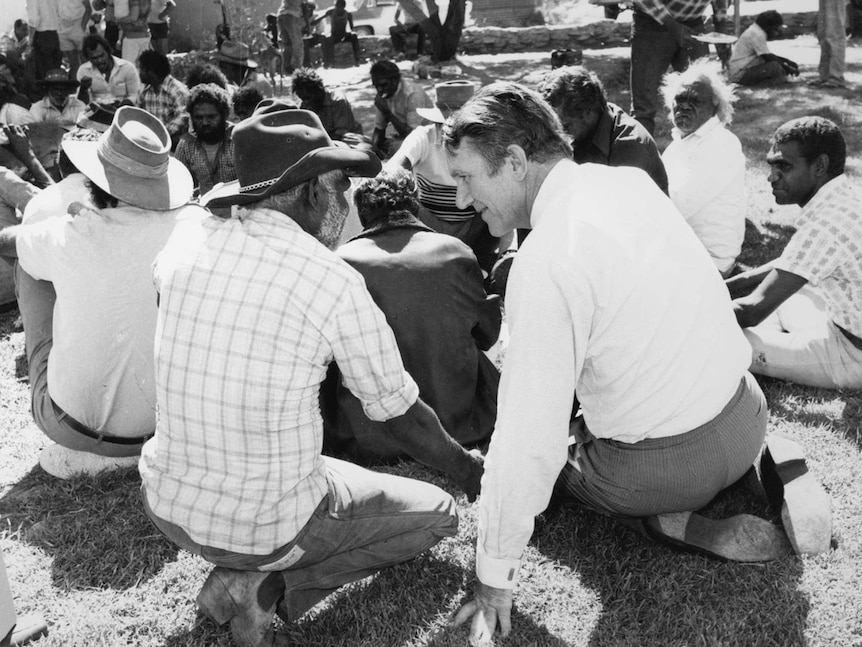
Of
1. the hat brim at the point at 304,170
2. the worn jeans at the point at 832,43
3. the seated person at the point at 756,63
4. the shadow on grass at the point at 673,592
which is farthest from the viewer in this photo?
the seated person at the point at 756,63

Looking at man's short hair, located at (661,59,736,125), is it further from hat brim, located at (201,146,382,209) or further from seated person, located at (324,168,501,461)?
hat brim, located at (201,146,382,209)

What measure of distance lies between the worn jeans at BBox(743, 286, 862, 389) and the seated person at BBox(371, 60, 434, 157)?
416cm

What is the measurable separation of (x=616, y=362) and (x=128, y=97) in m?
9.14

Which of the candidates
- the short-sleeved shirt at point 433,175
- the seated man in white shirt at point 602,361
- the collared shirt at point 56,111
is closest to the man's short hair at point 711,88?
the short-sleeved shirt at point 433,175

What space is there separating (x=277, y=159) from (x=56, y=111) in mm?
7403

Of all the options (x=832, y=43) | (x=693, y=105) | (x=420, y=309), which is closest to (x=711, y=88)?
(x=693, y=105)

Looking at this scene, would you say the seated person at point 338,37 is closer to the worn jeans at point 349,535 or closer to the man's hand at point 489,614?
the worn jeans at point 349,535

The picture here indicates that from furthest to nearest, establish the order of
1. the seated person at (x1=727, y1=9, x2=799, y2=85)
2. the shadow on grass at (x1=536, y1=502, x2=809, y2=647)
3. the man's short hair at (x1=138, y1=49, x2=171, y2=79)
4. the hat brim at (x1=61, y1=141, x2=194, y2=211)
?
the seated person at (x1=727, y1=9, x2=799, y2=85), the man's short hair at (x1=138, y1=49, x2=171, y2=79), the hat brim at (x1=61, y1=141, x2=194, y2=211), the shadow on grass at (x1=536, y1=502, x2=809, y2=647)

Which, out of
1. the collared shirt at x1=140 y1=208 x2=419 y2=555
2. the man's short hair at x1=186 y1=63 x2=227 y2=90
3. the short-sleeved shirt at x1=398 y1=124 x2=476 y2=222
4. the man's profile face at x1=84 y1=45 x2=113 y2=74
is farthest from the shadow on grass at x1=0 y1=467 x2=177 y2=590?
the man's profile face at x1=84 y1=45 x2=113 y2=74

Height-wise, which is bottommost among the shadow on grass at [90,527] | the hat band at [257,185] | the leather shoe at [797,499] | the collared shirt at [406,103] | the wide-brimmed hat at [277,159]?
the shadow on grass at [90,527]

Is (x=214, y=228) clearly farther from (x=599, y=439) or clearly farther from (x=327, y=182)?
(x=599, y=439)

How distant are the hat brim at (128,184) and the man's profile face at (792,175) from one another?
2.75 metres

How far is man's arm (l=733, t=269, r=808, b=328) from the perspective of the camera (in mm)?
3619

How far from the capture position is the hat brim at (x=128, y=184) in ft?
10.6
